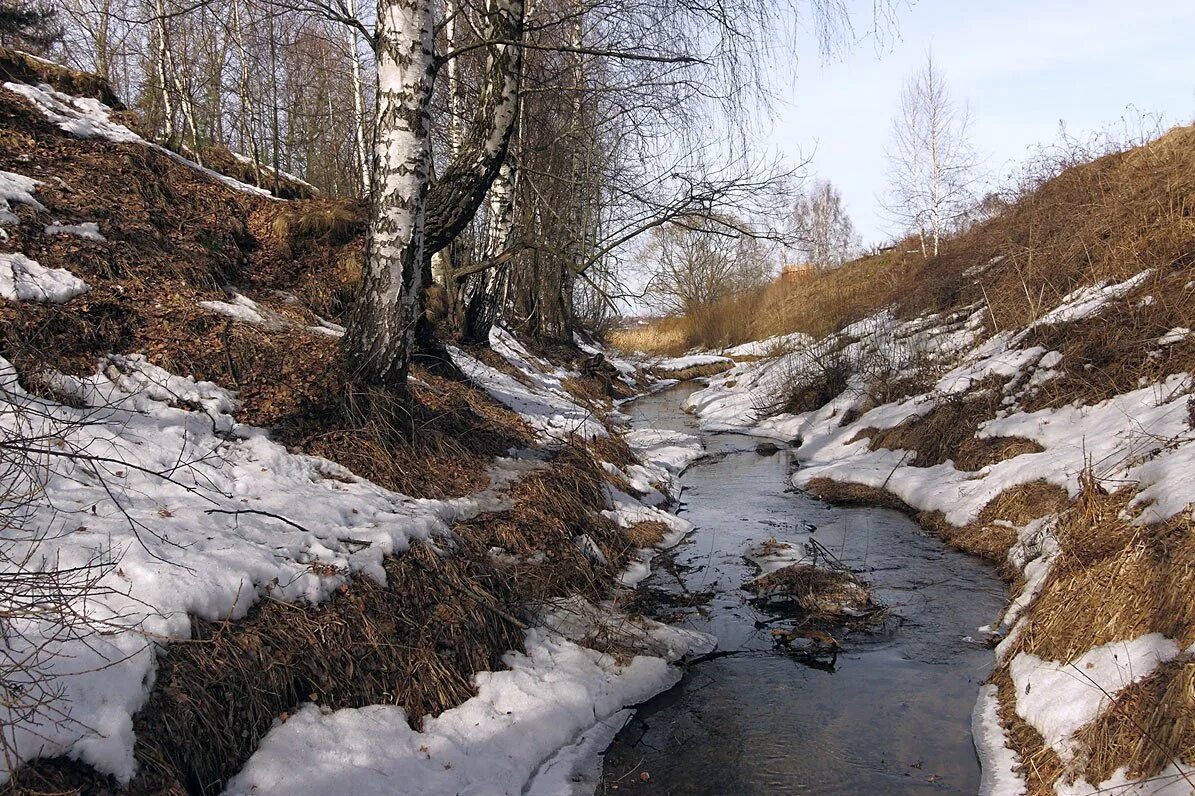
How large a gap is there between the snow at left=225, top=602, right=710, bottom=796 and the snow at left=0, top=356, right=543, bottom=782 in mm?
602

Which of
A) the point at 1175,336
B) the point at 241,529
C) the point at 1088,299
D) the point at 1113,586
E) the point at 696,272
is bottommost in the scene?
the point at 1113,586

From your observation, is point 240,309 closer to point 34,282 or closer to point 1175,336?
point 34,282

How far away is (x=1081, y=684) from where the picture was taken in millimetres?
3479

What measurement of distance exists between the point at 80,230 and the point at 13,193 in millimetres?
500

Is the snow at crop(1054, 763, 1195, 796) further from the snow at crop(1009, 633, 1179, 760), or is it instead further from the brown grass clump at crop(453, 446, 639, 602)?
the brown grass clump at crop(453, 446, 639, 602)

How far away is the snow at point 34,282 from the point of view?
4.61 metres

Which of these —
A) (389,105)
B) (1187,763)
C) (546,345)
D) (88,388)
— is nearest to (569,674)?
(1187,763)

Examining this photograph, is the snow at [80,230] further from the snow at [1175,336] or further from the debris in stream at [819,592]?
the snow at [1175,336]

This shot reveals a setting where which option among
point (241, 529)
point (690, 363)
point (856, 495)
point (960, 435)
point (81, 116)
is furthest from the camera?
point (690, 363)

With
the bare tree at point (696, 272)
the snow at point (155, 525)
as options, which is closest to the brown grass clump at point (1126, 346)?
the snow at point (155, 525)

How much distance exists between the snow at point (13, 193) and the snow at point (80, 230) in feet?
0.69

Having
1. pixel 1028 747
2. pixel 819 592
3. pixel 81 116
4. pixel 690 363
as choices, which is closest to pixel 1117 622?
pixel 1028 747

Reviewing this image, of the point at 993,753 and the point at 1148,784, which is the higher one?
the point at 1148,784

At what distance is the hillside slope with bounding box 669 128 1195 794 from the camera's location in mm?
3273
